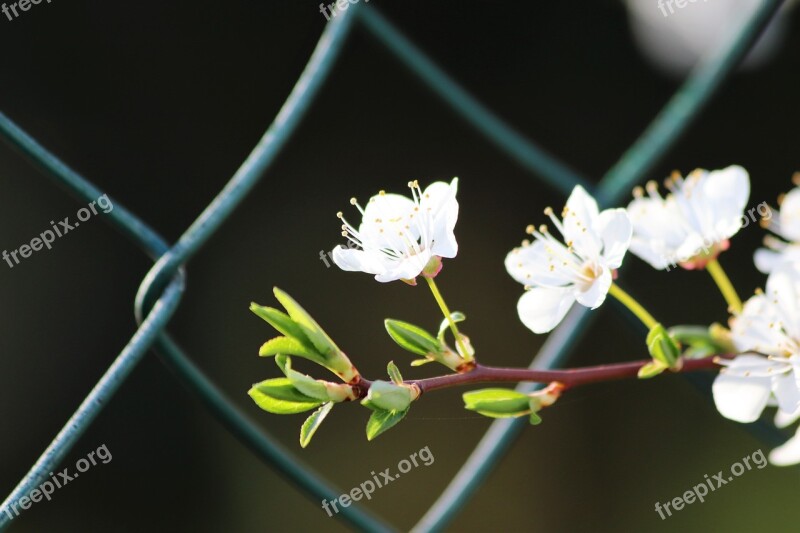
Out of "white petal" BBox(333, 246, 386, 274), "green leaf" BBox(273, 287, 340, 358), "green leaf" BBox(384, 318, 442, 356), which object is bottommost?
"green leaf" BBox(273, 287, 340, 358)

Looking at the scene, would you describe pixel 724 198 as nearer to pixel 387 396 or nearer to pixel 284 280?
pixel 387 396

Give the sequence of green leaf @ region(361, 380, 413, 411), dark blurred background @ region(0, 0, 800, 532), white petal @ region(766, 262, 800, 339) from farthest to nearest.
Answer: dark blurred background @ region(0, 0, 800, 532) → white petal @ region(766, 262, 800, 339) → green leaf @ region(361, 380, 413, 411)

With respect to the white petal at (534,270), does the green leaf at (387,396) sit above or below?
below

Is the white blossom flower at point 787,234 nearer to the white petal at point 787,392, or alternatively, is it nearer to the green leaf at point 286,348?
the white petal at point 787,392

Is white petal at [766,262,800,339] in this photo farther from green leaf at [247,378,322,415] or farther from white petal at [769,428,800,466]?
green leaf at [247,378,322,415]

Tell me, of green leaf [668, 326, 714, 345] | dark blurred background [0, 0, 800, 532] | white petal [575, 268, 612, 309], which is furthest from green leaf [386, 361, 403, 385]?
dark blurred background [0, 0, 800, 532]

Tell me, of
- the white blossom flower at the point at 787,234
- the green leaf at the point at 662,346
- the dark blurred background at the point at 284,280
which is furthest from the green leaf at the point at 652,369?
the dark blurred background at the point at 284,280

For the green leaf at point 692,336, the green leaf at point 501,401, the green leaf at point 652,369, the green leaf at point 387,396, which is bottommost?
the green leaf at point 387,396

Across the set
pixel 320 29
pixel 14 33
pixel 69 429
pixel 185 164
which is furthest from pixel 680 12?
pixel 69 429
